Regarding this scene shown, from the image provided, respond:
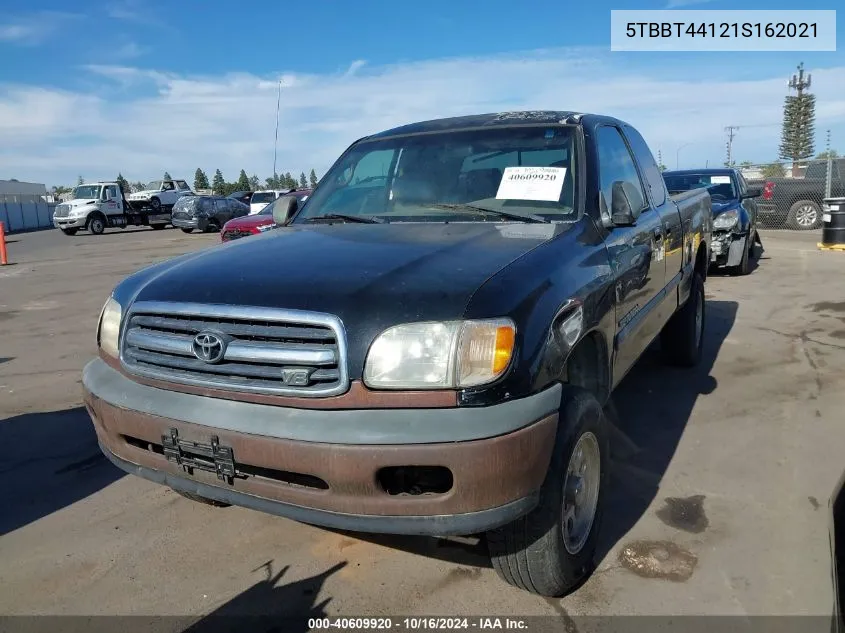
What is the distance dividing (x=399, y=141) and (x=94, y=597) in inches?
110

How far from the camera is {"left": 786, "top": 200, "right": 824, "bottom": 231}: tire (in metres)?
17.8

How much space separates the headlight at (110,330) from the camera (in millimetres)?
2740

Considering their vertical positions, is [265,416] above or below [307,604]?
above

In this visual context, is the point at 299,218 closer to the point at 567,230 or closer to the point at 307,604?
the point at 567,230

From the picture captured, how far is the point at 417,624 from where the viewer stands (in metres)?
2.47

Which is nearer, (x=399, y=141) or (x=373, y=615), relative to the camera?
(x=373, y=615)

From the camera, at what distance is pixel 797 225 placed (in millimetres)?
17953

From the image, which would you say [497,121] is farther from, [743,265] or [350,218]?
[743,265]

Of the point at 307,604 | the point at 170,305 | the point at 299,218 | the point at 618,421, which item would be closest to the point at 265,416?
the point at 170,305

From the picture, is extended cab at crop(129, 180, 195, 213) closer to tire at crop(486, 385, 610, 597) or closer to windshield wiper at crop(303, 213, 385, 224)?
windshield wiper at crop(303, 213, 385, 224)

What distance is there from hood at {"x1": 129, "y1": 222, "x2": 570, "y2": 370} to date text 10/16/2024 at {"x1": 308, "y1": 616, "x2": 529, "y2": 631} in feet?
3.47

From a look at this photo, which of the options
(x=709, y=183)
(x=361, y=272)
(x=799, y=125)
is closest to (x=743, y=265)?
(x=709, y=183)

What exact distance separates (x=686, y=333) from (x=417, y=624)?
3.74m

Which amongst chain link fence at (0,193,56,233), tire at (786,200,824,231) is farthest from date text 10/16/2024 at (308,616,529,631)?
chain link fence at (0,193,56,233)
